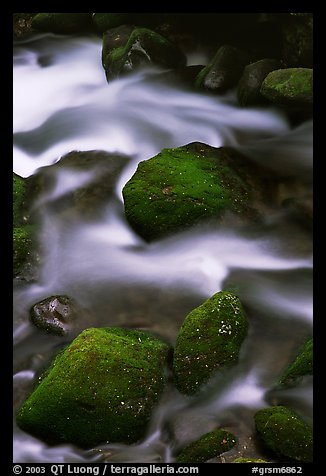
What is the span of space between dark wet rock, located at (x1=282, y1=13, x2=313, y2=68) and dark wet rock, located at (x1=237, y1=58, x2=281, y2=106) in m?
0.25

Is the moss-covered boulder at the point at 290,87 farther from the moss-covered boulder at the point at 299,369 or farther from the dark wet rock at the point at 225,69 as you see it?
the moss-covered boulder at the point at 299,369

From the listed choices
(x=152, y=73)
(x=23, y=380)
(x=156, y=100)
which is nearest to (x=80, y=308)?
(x=23, y=380)

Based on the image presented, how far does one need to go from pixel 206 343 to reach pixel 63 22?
9371mm

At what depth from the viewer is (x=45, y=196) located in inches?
308

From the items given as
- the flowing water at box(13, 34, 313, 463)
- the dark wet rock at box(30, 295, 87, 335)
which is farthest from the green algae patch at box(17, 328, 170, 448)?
the dark wet rock at box(30, 295, 87, 335)

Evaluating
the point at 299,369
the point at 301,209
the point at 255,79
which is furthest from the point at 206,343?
the point at 255,79

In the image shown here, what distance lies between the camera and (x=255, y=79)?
8.78 metres

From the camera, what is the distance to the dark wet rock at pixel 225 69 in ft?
30.2

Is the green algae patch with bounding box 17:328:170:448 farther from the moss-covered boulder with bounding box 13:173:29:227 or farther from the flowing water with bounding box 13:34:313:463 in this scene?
the moss-covered boulder with bounding box 13:173:29:227

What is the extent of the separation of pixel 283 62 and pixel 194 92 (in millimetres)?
1659

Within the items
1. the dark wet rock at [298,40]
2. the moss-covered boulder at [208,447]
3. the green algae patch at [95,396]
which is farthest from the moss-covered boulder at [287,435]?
the dark wet rock at [298,40]

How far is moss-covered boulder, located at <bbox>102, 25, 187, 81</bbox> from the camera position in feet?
32.8

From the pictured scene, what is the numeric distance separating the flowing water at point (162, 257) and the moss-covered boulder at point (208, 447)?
124mm
